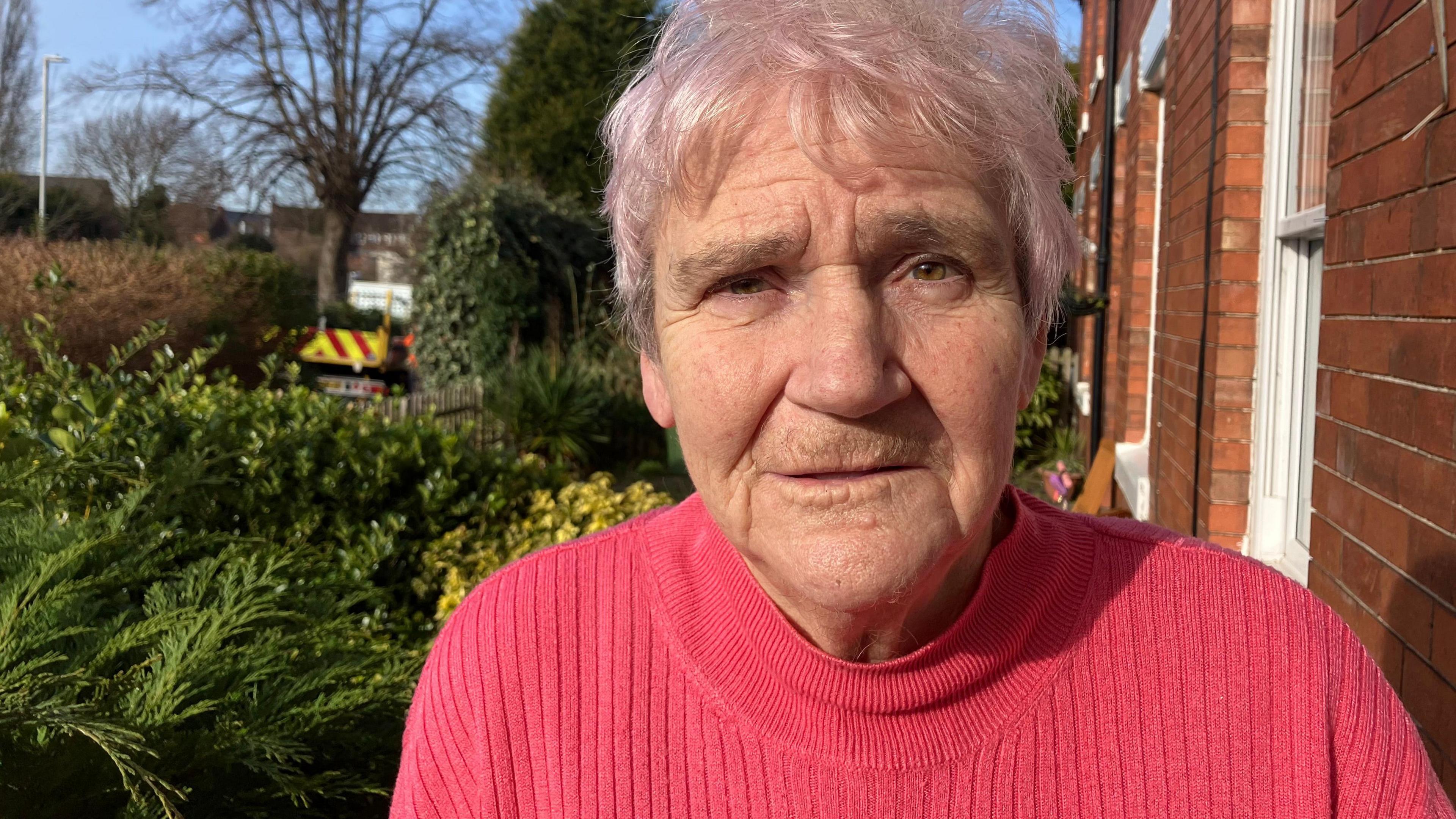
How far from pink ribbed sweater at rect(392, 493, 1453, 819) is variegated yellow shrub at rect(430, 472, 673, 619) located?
9.41ft

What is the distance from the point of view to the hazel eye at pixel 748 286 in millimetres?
1399

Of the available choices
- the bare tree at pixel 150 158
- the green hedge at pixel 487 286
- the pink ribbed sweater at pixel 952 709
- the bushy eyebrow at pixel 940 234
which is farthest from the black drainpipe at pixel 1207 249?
the bare tree at pixel 150 158

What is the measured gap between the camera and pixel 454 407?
969 cm

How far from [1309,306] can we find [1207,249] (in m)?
0.55

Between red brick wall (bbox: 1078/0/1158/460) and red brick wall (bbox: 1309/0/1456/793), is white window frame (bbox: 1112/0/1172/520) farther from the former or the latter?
red brick wall (bbox: 1309/0/1456/793)

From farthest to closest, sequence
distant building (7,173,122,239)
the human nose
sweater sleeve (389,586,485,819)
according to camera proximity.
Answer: distant building (7,173,122,239)
sweater sleeve (389,586,485,819)
the human nose

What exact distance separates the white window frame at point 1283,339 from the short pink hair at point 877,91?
254 centimetres

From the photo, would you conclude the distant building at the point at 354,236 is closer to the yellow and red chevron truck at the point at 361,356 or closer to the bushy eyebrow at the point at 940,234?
the yellow and red chevron truck at the point at 361,356

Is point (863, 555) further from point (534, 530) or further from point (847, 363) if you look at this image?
point (534, 530)

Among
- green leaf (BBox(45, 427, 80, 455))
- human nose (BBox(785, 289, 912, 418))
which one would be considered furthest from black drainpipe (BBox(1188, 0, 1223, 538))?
green leaf (BBox(45, 427, 80, 455))

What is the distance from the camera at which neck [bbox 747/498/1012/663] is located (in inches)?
56.0

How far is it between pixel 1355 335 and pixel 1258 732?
1.38m

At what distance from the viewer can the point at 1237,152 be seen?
3742mm

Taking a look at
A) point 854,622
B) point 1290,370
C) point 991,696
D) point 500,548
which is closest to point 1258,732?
point 991,696
